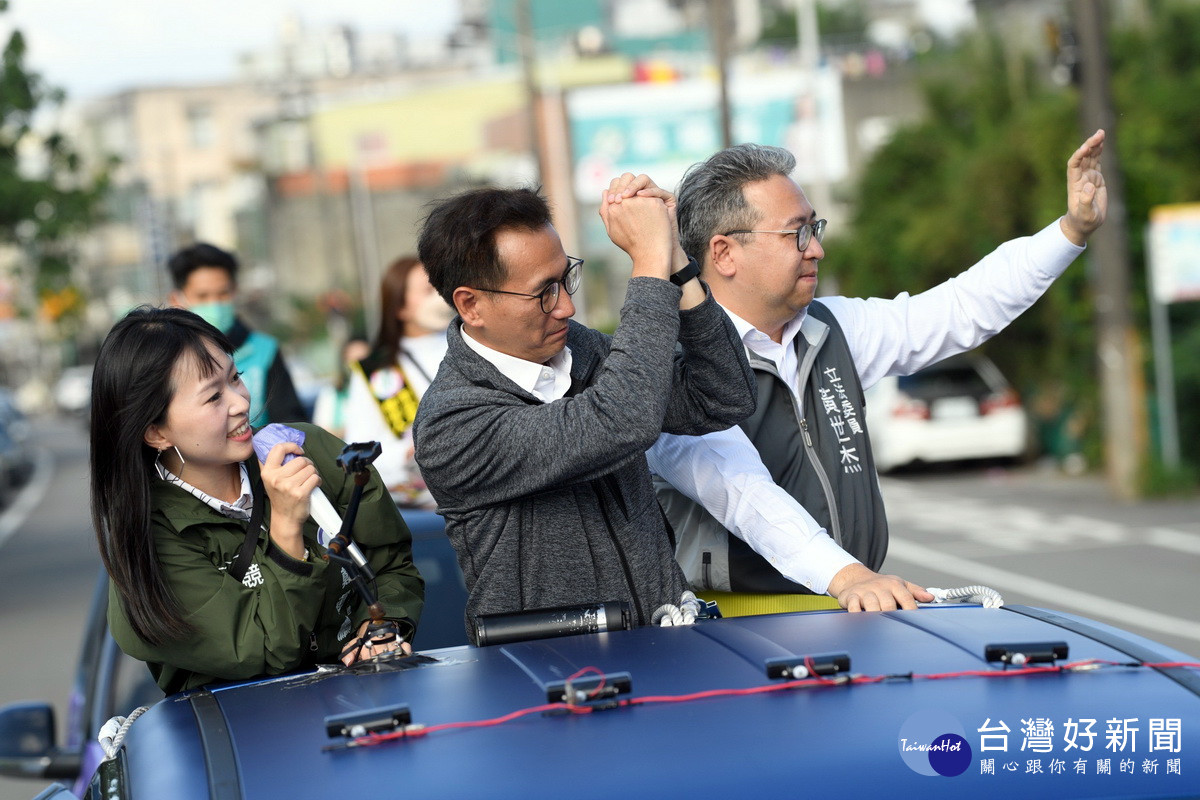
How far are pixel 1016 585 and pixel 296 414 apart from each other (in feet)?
21.8

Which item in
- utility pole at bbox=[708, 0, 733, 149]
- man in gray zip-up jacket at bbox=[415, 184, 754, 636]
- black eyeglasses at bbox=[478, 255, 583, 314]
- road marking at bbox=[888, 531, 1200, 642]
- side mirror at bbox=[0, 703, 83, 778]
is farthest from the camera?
utility pole at bbox=[708, 0, 733, 149]

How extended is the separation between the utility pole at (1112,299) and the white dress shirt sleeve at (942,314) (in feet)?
37.9

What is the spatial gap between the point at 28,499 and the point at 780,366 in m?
25.0

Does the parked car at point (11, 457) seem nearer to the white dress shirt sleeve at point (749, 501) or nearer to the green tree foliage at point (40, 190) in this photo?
the green tree foliage at point (40, 190)

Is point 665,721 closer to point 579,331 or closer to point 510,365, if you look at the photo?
point 510,365

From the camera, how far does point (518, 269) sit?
2.70 metres

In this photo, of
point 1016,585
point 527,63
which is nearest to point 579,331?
point 1016,585

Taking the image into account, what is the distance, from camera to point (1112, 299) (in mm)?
14992

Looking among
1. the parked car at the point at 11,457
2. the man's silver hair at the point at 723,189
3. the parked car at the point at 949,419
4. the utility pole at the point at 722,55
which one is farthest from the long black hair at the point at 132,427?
the parked car at the point at 11,457

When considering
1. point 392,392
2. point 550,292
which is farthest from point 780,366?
point 392,392

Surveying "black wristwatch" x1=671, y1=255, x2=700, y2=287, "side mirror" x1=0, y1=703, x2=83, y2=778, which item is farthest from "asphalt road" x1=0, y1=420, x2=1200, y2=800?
"black wristwatch" x1=671, y1=255, x2=700, y2=287

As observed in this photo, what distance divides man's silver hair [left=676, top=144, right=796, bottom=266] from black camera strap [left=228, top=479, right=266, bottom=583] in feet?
3.62

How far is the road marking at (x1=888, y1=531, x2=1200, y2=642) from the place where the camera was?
360 inches

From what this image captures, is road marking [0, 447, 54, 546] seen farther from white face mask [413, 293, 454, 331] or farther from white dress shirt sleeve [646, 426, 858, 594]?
white dress shirt sleeve [646, 426, 858, 594]
